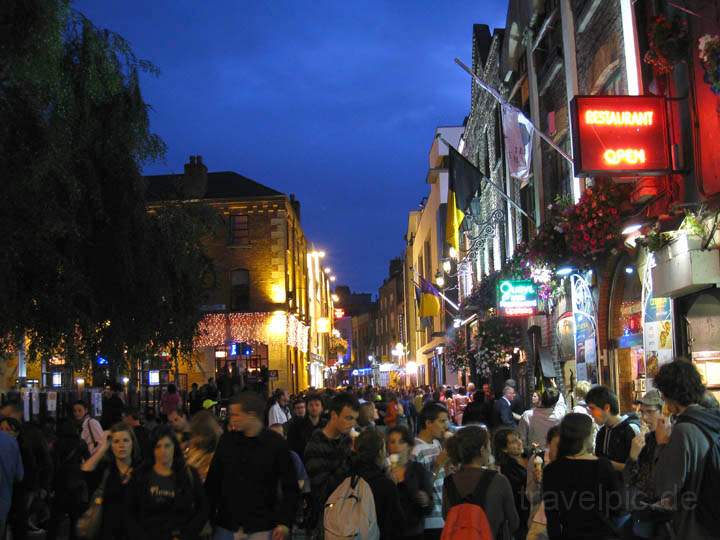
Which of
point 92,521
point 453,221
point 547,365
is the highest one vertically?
point 453,221

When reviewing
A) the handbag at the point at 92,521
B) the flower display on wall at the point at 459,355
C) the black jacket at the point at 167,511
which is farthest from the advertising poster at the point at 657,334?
the flower display on wall at the point at 459,355

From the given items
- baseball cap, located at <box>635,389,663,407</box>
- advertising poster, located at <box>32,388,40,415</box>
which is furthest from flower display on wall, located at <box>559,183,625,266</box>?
advertising poster, located at <box>32,388,40,415</box>

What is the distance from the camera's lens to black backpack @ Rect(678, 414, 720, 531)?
5.06 meters

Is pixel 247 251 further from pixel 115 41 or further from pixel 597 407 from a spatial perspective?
pixel 597 407

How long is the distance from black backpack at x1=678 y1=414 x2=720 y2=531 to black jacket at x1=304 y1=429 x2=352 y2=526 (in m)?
2.83

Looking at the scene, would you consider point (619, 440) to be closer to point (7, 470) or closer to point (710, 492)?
point (710, 492)

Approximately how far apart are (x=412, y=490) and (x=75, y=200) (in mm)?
8201

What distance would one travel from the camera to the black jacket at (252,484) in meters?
6.72

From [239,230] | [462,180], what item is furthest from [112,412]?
[239,230]

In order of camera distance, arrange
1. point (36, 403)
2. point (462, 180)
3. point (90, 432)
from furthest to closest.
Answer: point (462, 180) → point (36, 403) → point (90, 432)

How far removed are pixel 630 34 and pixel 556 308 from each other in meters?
8.48

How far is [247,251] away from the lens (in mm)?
48969

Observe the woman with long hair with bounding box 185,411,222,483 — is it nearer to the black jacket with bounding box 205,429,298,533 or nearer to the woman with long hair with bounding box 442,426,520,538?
the black jacket with bounding box 205,429,298,533

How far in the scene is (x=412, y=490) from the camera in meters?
7.04
